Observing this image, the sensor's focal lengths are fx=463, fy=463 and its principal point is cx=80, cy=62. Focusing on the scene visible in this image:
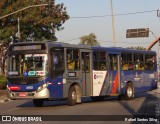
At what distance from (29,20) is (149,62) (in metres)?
26.0

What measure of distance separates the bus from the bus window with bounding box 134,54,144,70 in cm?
49

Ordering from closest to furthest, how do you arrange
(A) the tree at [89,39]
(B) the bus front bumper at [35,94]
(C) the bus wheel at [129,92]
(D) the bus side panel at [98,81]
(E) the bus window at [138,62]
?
(B) the bus front bumper at [35,94]
(D) the bus side panel at [98,81]
(C) the bus wheel at [129,92]
(E) the bus window at [138,62]
(A) the tree at [89,39]

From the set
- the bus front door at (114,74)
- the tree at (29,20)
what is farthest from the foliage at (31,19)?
the bus front door at (114,74)

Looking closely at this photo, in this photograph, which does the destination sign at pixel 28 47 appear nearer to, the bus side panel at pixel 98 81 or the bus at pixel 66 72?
the bus at pixel 66 72

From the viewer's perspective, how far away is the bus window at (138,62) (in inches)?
1057

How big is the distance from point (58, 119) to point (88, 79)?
726 centimetres

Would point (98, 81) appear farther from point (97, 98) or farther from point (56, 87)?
point (56, 87)

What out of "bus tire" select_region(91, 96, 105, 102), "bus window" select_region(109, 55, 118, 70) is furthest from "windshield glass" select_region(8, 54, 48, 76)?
"bus tire" select_region(91, 96, 105, 102)

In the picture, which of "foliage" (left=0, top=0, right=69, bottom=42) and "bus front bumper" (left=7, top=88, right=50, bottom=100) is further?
"foliage" (left=0, top=0, right=69, bottom=42)

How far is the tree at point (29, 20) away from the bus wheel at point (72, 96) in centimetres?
2989

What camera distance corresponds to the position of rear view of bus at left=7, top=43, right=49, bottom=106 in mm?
19469

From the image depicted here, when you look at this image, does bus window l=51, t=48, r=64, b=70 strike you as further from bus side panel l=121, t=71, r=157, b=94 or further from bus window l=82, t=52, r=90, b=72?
bus side panel l=121, t=71, r=157, b=94

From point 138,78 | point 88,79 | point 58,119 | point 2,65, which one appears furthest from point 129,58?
point 2,65

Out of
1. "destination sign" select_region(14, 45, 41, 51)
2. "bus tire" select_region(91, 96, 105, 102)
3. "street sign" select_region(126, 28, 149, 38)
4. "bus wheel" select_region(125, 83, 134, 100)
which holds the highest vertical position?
"street sign" select_region(126, 28, 149, 38)
